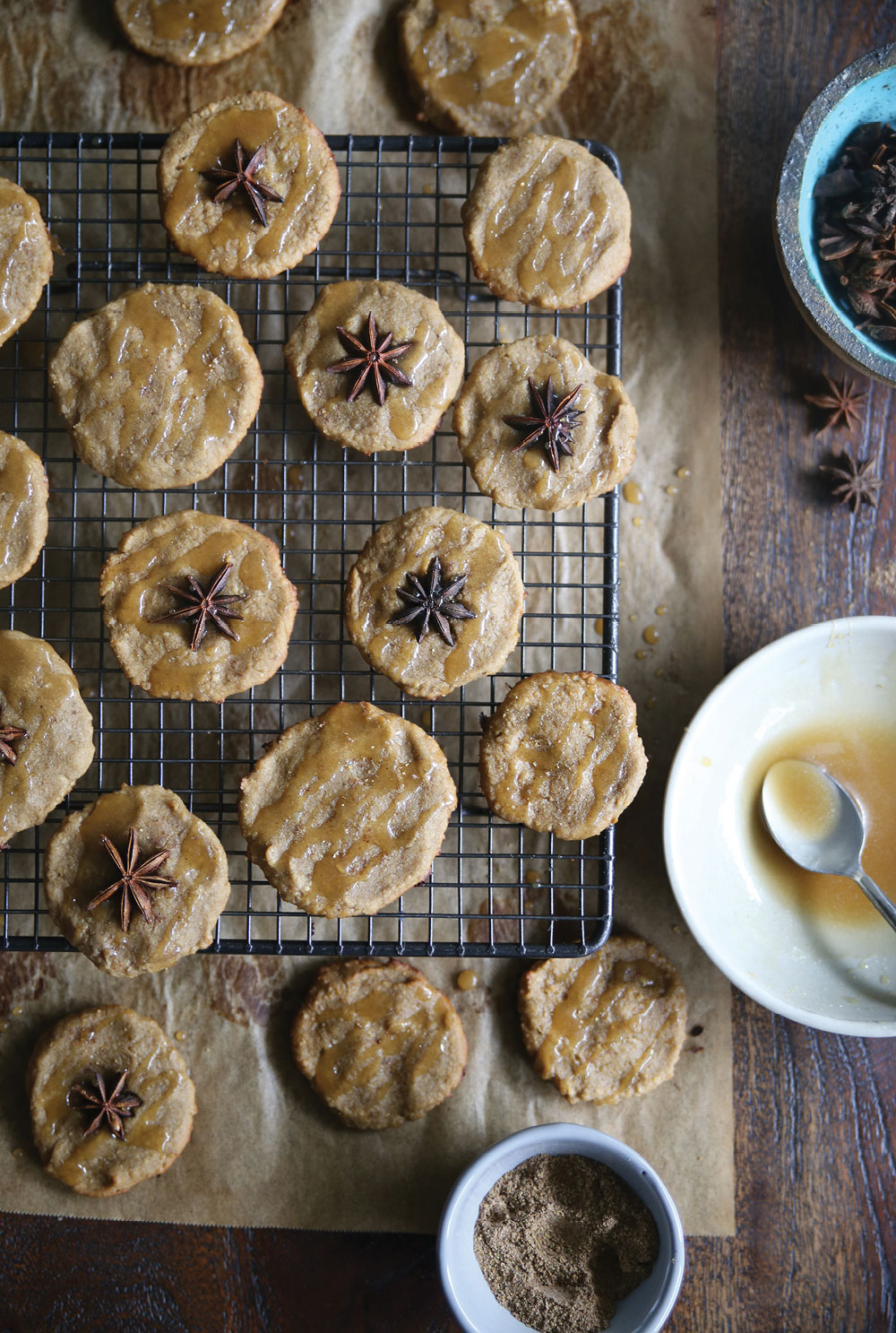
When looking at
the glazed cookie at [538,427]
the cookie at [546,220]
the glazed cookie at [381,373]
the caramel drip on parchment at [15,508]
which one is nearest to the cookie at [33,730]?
the caramel drip on parchment at [15,508]

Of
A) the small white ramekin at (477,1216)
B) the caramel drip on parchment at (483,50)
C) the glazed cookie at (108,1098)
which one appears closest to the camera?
the small white ramekin at (477,1216)

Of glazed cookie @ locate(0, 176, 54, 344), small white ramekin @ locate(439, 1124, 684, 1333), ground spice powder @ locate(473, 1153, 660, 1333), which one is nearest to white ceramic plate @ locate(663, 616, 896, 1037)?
small white ramekin @ locate(439, 1124, 684, 1333)

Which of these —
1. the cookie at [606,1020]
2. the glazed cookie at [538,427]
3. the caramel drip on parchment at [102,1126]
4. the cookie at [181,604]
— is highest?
the glazed cookie at [538,427]

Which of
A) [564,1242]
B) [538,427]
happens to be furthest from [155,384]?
[564,1242]

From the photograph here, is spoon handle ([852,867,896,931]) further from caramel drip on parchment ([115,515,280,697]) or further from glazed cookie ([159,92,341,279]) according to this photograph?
glazed cookie ([159,92,341,279])

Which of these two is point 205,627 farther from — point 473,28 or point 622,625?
point 473,28

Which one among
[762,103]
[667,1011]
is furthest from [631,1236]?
[762,103]

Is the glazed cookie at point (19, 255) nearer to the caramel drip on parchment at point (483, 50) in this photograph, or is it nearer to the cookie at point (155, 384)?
the cookie at point (155, 384)
